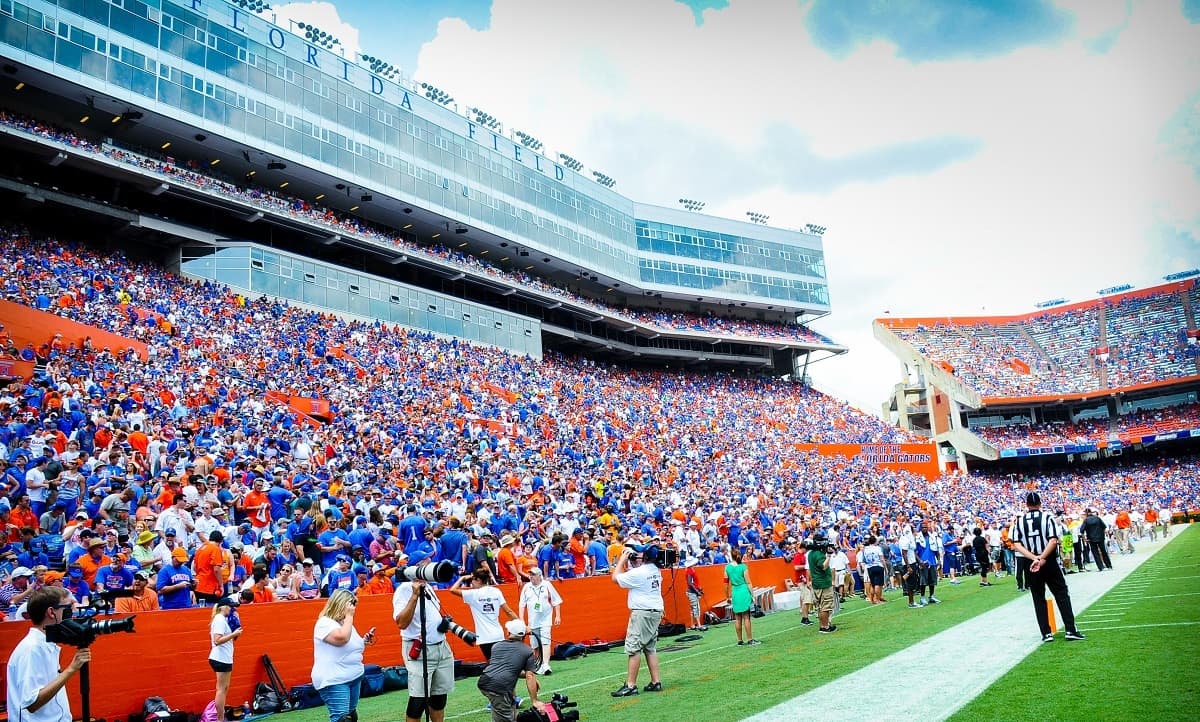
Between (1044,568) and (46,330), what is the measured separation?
22.0 metres

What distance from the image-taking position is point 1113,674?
24.7ft

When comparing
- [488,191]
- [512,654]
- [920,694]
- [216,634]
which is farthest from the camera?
[488,191]

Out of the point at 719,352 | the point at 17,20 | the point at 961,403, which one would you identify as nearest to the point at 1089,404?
the point at 961,403

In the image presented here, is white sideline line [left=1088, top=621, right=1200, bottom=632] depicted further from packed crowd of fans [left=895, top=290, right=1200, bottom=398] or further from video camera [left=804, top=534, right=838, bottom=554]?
packed crowd of fans [left=895, top=290, right=1200, bottom=398]

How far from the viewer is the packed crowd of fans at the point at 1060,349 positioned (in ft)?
172

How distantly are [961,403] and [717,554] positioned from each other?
44133 mm

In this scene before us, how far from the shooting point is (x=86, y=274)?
84.6 ft

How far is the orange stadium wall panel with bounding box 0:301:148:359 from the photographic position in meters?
19.8

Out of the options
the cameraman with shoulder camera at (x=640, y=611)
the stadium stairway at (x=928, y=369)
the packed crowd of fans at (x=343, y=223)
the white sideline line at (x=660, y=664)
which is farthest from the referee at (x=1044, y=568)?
the stadium stairway at (x=928, y=369)

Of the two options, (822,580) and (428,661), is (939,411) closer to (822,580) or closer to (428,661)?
(822,580)

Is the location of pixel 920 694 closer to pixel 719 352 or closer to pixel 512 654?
pixel 512 654

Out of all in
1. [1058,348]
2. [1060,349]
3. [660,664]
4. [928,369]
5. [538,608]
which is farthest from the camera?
[1058,348]

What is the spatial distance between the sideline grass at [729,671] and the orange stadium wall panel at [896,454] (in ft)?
106

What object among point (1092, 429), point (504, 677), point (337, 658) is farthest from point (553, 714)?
point (1092, 429)
